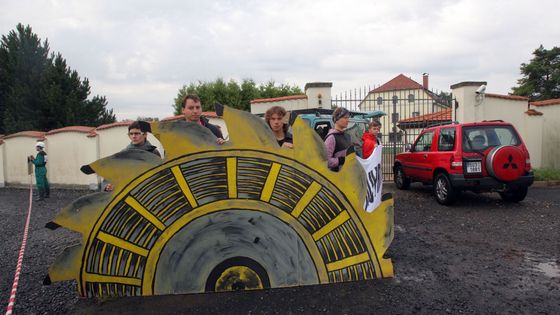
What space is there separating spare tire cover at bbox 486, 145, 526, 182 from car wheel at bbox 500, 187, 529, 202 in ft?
2.90

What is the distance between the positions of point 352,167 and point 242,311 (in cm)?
154

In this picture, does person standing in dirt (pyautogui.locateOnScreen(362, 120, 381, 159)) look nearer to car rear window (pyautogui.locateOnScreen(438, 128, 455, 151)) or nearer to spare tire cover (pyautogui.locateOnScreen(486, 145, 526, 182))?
car rear window (pyautogui.locateOnScreen(438, 128, 455, 151))

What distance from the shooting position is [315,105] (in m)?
11.5

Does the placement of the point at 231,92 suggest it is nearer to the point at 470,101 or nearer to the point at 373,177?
the point at 470,101

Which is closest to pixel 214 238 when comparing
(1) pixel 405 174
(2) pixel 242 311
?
(2) pixel 242 311

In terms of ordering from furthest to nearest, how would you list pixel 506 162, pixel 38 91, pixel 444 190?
pixel 38 91, pixel 444 190, pixel 506 162

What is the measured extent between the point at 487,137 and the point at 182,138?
20.3 feet

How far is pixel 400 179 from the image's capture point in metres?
9.71

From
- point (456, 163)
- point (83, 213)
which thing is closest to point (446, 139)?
point (456, 163)

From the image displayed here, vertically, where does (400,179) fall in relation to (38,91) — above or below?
below

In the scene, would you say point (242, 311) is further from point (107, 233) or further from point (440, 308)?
point (440, 308)

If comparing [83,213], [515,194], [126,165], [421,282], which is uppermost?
[126,165]

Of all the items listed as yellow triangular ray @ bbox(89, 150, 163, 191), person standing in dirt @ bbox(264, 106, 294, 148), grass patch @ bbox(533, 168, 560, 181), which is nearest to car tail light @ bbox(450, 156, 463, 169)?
person standing in dirt @ bbox(264, 106, 294, 148)

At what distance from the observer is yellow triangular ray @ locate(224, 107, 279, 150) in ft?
10.3
